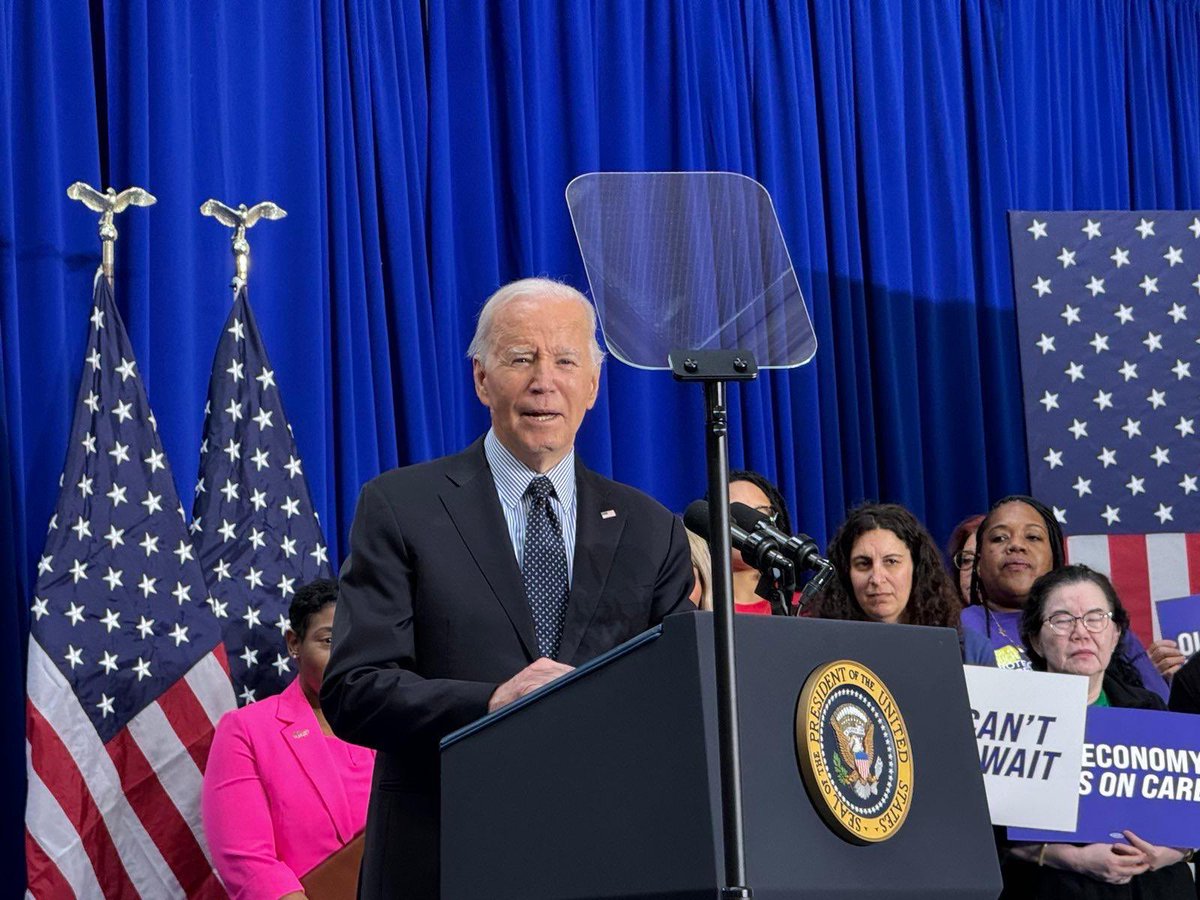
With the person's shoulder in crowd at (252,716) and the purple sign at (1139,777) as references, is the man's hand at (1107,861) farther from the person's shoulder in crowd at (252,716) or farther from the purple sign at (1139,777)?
the person's shoulder in crowd at (252,716)

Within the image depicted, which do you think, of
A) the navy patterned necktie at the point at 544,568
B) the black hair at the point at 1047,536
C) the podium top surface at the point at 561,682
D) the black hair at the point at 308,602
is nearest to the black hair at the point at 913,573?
the black hair at the point at 1047,536

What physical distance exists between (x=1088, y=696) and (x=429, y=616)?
2209mm

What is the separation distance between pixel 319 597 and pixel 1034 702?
1.90m

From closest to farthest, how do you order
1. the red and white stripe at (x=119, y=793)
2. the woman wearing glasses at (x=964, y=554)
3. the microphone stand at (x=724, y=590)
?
the microphone stand at (x=724, y=590), the red and white stripe at (x=119, y=793), the woman wearing glasses at (x=964, y=554)

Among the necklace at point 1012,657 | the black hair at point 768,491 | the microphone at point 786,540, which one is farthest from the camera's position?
the black hair at point 768,491

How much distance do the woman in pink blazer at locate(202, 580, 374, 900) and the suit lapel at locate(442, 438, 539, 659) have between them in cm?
182

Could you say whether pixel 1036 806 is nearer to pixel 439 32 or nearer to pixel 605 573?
pixel 605 573

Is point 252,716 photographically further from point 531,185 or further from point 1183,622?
point 1183,622

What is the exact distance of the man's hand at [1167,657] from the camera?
4.45 m

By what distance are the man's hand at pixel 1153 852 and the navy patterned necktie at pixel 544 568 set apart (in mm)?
1838

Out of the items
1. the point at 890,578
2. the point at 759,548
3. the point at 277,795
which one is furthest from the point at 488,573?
the point at 890,578

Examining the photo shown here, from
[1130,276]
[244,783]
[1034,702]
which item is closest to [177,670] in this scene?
[244,783]

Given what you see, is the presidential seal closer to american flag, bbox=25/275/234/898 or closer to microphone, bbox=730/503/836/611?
microphone, bbox=730/503/836/611

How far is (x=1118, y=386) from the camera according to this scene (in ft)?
19.0
